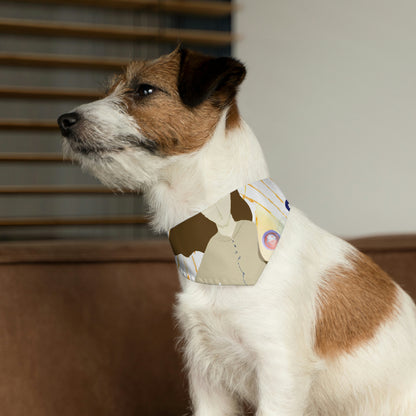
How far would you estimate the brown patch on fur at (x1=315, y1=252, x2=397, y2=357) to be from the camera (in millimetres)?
1072

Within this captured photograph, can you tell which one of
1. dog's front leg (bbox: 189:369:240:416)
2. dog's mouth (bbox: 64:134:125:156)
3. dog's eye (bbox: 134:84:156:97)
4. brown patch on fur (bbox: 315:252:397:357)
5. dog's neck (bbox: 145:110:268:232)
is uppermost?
dog's eye (bbox: 134:84:156:97)

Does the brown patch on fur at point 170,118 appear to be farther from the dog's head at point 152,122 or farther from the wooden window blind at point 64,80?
A: the wooden window blind at point 64,80

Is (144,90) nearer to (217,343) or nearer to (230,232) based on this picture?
(230,232)

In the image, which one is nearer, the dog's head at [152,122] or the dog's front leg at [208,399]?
the dog's head at [152,122]

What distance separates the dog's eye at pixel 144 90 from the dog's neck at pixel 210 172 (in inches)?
6.1

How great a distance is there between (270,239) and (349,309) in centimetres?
23

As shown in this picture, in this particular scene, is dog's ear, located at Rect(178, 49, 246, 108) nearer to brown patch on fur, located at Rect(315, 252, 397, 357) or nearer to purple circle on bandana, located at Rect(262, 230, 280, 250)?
purple circle on bandana, located at Rect(262, 230, 280, 250)

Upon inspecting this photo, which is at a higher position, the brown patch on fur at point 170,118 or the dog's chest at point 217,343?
the brown patch on fur at point 170,118

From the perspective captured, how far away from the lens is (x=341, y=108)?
7.80 ft

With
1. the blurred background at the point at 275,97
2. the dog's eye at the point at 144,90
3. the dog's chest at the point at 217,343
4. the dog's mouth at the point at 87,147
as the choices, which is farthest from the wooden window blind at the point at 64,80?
the dog's chest at the point at 217,343

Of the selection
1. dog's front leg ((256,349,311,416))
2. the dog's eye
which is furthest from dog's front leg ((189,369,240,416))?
the dog's eye

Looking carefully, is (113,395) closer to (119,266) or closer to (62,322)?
(62,322)

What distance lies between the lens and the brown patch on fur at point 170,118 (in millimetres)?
1066

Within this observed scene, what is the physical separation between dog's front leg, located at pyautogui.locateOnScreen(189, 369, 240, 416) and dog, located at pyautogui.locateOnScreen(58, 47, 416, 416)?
0.05 meters
